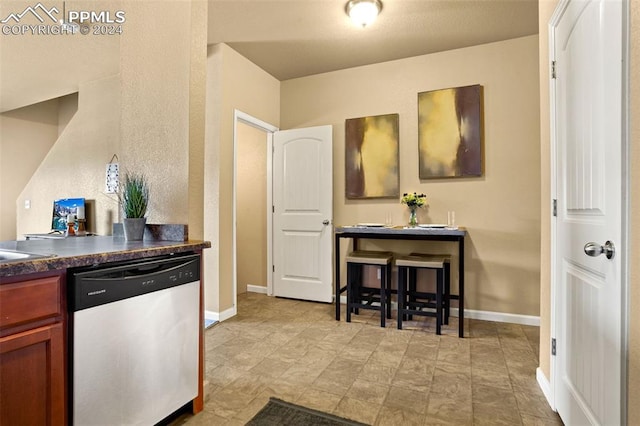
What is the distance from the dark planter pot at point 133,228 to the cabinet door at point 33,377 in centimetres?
71

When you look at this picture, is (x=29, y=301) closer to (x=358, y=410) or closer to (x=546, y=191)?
(x=358, y=410)

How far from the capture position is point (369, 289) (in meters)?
3.48

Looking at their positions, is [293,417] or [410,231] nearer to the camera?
[293,417]

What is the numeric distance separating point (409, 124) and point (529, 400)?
2.71 meters

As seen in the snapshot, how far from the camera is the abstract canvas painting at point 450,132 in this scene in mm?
3359

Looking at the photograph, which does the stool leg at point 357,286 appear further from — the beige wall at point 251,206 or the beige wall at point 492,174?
the beige wall at point 251,206

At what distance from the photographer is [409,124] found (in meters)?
3.67

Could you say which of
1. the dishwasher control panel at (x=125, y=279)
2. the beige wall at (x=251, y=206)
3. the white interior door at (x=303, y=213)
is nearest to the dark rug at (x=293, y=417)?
the dishwasher control panel at (x=125, y=279)

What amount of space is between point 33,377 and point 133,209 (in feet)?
3.07

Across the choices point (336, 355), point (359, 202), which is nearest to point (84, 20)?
point (359, 202)

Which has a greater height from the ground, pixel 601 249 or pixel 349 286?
pixel 601 249

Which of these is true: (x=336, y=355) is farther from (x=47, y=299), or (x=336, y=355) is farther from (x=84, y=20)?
(x=84, y=20)

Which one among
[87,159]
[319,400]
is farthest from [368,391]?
[87,159]

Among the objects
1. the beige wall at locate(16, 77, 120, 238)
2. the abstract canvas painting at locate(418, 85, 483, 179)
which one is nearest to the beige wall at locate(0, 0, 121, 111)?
the beige wall at locate(16, 77, 120, 238)
